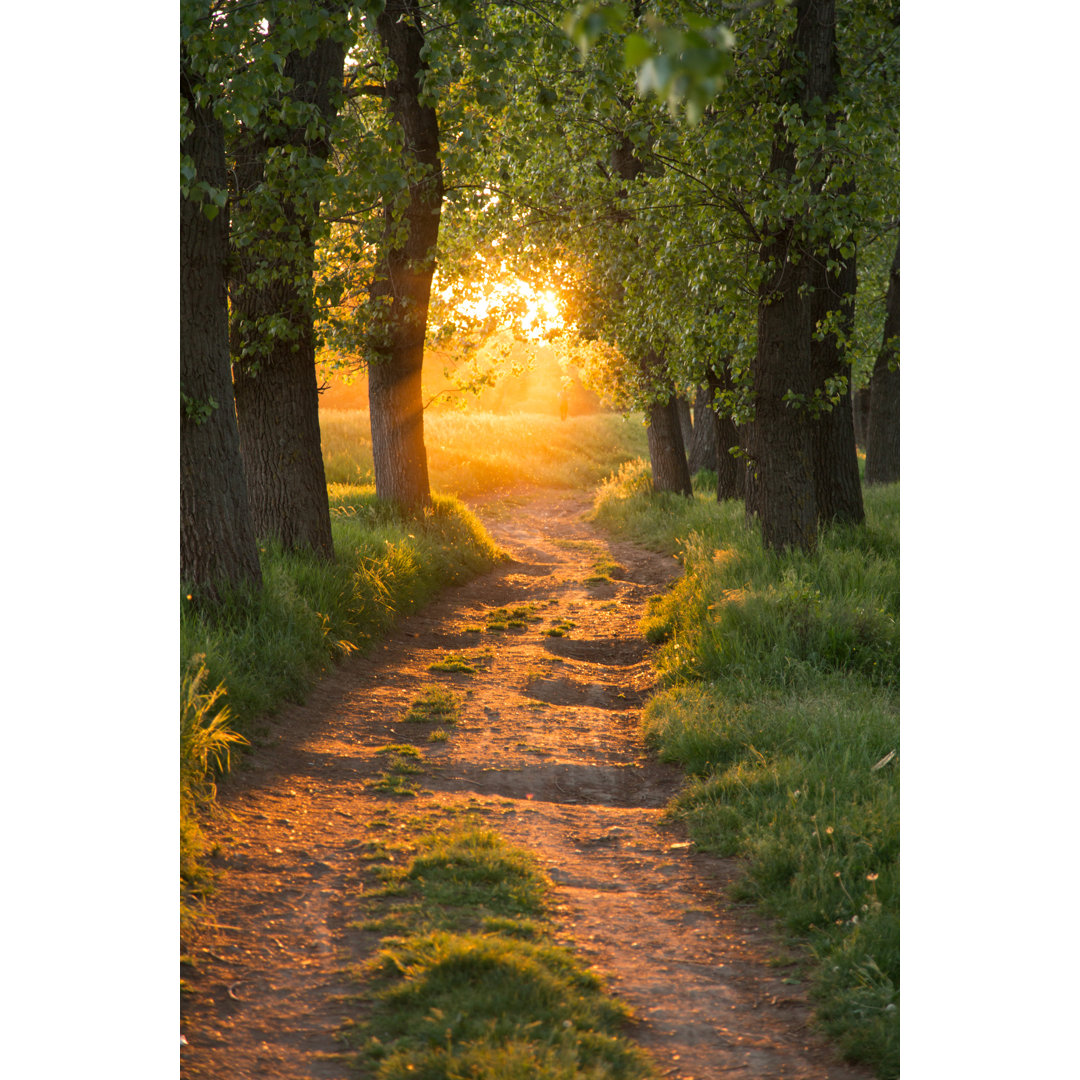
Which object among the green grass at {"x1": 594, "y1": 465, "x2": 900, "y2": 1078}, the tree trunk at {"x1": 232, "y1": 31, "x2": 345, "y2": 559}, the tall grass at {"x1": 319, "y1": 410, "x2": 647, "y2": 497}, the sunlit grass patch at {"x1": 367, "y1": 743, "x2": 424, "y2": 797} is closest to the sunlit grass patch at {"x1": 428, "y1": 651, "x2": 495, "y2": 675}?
the green grass at {"x1": 594, "y1": 465, "x2": 900, "y2": 1078}

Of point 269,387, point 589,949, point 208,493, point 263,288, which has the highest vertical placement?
point 263,288

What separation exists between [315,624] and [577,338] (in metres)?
10.8

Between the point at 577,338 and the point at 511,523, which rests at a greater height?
the point at 577,338

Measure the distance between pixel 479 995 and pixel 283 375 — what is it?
801 centimetres

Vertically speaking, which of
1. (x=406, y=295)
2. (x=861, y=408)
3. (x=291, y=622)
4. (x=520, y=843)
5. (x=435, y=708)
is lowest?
(x=520, y=843)

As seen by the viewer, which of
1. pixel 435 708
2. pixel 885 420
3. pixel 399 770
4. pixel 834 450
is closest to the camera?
pixel 399 770

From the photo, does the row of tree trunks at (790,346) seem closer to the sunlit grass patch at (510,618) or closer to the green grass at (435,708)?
the sunlit grass patch at (510,618)

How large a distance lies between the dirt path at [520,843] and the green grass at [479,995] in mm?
146

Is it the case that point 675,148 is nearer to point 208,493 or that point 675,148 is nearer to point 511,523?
point 208,493

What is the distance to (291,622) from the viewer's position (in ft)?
27.1

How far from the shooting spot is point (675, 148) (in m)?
10.2

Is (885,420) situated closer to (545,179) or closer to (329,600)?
(545,179)

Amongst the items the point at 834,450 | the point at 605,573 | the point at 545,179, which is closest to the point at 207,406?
the point at 834,450
